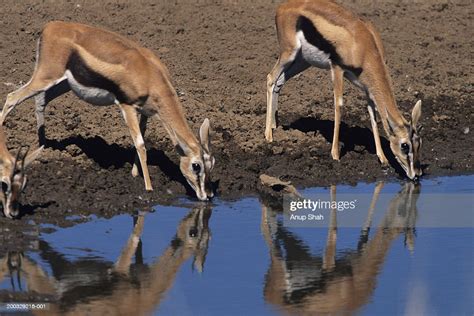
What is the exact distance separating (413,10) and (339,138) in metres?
7.13

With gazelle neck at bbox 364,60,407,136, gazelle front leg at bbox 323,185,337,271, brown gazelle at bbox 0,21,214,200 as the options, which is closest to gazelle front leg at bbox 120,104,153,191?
brown gazelle at bbox 0,21,214,200

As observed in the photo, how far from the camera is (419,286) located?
11703 millimetres

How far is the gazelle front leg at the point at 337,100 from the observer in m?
16.8

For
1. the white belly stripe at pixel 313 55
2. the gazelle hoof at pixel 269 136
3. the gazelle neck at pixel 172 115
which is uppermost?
the white belly stripe at pixel 313 55

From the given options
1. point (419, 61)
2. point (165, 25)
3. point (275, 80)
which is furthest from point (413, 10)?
point (275, 80)

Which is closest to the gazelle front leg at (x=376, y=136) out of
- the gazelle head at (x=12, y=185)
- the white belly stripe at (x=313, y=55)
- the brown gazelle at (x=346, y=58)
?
the brown gazelle at (x=346, y=58)

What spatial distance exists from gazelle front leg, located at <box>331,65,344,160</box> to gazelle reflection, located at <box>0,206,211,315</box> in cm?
380

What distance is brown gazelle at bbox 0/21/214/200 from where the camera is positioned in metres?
15.1

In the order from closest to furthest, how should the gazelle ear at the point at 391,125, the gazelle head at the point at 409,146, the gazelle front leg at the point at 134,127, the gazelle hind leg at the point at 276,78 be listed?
1. the gazelle front leg at the point at 134,127
2. the gazelle head at the point at 409,146
3. the gazelle ear at the point at 391,125
4. the gazelle hind leg at the point at 276,78

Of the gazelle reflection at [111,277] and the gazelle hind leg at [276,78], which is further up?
the gazelle hind leg at [276,78]

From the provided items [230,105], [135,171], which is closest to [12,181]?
[135,171]

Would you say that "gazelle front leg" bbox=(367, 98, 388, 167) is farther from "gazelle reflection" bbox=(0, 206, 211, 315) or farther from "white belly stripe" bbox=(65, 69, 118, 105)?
"gazelle reflection" bbox=(0, 206, 211, 315)

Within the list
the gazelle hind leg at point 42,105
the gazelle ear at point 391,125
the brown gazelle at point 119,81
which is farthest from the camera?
the gazelle ear at point 391,125

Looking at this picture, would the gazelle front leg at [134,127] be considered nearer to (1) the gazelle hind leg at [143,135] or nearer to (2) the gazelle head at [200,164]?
(1) the gazelle hind leg at [143,135]
